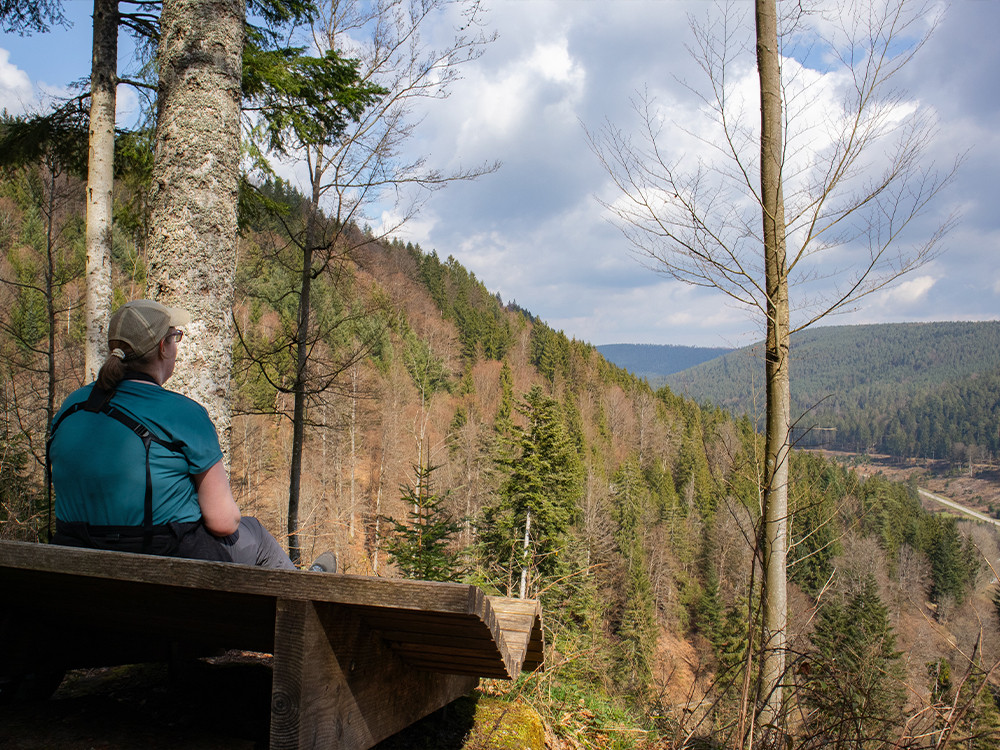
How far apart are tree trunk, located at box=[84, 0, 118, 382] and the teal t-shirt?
4.82 m

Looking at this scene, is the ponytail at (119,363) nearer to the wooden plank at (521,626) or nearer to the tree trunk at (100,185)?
the wooden plank at (521,626)

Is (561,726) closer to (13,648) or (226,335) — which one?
(13,648)

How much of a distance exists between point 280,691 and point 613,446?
69.9 meters

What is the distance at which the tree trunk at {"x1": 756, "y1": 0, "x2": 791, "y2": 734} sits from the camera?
4.73 meters

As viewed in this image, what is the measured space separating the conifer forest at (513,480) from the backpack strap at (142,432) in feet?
5.32

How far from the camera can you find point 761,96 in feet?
17.9

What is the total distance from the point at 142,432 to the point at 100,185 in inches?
215

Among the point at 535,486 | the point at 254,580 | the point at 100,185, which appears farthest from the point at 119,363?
the point at 535,486

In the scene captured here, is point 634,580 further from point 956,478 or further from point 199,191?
point 956,478

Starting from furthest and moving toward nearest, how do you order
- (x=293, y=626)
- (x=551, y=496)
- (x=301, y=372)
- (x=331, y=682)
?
(x=551, y=496)
(x=301, y=372)
(x=331, y=682)
(x=293, y=626)

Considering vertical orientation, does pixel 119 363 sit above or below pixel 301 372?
below

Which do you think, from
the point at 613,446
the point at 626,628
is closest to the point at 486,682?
the point at 626,628

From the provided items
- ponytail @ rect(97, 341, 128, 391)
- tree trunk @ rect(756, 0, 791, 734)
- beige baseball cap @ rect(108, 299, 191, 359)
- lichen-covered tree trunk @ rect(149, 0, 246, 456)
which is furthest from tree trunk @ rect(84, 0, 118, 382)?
tree trunk @ rect(756, 0, 791, 734)

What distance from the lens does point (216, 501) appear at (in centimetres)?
188
